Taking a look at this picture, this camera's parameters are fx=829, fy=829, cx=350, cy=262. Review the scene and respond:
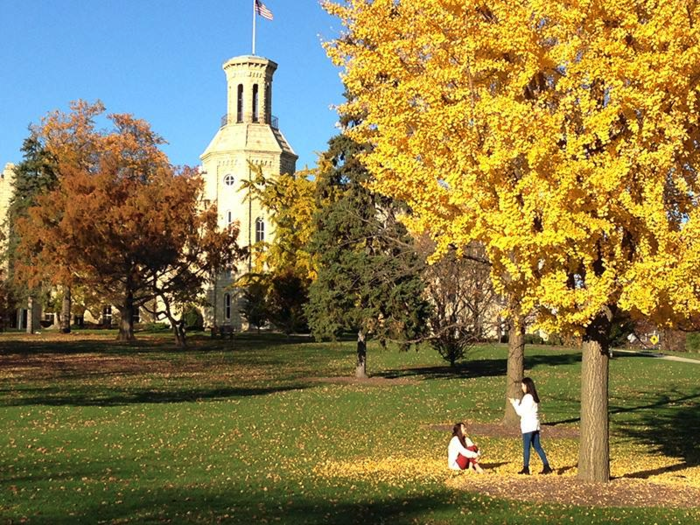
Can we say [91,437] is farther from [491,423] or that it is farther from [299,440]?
[491,423]

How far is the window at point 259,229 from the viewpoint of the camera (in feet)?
212

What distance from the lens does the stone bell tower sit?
64500mm

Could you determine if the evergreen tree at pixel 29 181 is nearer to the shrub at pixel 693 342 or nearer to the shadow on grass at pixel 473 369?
the shadow on grass at pixel 473 369

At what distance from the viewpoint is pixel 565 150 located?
31.8 ft

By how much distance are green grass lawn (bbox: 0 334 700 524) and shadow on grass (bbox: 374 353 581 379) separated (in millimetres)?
227

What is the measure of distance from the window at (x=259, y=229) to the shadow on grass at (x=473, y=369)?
2829 cm

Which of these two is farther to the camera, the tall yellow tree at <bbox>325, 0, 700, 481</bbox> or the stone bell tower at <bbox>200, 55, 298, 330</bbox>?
the stone bell tower at <bbox>200, 55, 298, 330</bbox>

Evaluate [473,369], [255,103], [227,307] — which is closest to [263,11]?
[255,103]

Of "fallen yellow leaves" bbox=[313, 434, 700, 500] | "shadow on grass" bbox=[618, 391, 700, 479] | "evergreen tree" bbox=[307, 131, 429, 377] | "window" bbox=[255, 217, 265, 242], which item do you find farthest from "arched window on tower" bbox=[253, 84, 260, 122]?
"fallen yellow leaves" bbox=[313, 434, 700, 500]

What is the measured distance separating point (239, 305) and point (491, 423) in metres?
47.0

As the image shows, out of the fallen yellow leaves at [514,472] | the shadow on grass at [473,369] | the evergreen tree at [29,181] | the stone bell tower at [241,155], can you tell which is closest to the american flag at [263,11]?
the stone bell tower at [241,155]

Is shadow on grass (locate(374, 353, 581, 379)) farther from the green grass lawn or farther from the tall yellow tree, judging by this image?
the tall yellow tree

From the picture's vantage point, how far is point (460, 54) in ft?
34.8

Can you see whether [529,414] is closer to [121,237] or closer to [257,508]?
[257,508]
